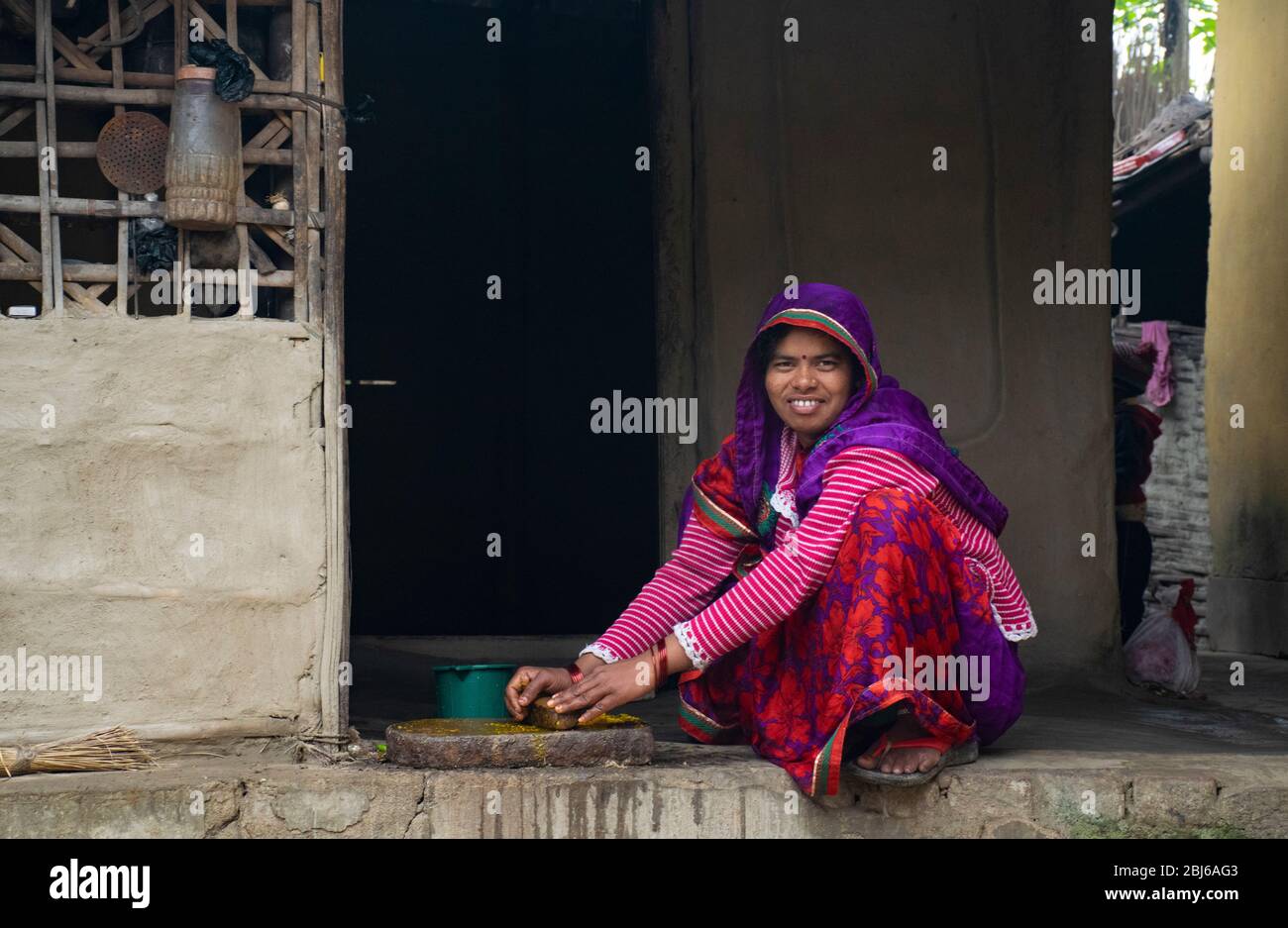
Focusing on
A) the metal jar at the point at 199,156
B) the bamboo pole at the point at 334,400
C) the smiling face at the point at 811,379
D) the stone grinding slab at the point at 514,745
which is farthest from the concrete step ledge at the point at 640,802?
the metal jar at the point at 199,156

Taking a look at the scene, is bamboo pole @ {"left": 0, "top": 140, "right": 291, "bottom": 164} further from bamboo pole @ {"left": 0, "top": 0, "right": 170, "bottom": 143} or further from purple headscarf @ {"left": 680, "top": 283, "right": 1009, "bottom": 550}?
purple headscarf @ {"left": 680, "top": 283, "right": 1009, "bottom": 550}

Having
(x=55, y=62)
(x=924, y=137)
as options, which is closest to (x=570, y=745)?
(x=55, y=62)

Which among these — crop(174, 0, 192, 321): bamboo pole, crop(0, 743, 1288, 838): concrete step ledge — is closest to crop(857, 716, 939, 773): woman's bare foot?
crop(0, 743, 1288, 838): concrete step ledge

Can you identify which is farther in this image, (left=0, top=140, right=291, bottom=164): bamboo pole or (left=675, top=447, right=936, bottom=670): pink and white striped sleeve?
(left=0, top=140, right=291, bottom=164): bamboo pole

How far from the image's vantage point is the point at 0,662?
→ 3.17 m

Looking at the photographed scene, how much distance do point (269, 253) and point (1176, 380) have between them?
6.66 m

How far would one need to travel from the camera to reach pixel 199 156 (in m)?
3.19

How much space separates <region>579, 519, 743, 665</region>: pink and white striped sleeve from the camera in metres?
3.25

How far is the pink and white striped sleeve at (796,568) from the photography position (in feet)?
9.86

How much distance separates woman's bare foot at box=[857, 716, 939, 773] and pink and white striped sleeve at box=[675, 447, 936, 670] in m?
0.33


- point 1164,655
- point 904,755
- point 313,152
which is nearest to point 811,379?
point 904,755

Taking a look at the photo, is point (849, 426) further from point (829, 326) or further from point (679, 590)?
point (679, 590)
